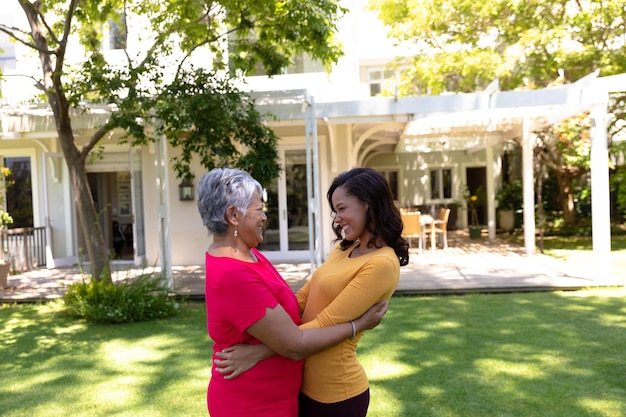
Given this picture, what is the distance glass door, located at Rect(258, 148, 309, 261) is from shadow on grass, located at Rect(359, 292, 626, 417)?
15.9ft

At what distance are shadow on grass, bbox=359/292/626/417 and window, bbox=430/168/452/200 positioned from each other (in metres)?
12.6

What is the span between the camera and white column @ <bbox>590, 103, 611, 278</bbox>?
8180 mm

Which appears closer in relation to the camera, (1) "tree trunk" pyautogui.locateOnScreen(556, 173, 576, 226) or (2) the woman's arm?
(2) the woman's arm

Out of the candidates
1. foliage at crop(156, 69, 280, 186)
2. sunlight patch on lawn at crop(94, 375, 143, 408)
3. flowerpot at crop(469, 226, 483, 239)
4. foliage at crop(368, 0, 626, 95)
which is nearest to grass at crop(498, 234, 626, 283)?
flowerpot at crop(469, 226, 483, 239)

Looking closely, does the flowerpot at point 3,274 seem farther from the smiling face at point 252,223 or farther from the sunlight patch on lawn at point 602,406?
the smiling face at point 252,223

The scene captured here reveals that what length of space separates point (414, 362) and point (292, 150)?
7.62 metres

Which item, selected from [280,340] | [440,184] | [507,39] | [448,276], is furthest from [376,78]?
[280,340]

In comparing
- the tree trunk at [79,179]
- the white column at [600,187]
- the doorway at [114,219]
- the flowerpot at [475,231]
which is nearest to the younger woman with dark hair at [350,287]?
the tree trunk at [79,179]

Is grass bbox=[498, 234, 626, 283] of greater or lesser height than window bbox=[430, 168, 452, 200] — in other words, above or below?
below

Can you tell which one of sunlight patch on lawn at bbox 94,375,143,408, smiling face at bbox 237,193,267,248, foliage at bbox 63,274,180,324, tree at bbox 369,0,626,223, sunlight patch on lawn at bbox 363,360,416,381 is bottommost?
sunlight patch on lawn at bbox 94,375,143,408

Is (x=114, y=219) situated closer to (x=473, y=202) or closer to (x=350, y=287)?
(x=473, y=202)

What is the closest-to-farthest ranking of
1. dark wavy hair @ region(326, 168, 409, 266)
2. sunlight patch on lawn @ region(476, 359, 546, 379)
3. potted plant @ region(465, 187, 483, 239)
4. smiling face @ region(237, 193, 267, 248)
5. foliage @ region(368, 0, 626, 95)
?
smiling face @ region(237, 193, 267, 248) → dark wavy hair @ region(326, 168, 409, 266) → sunlight patch on lawn @ region(476, 359, 546, 379) → foliage @ region(368, 0, 626, 95) → potted plant @ region(465, 187, 483, 239)

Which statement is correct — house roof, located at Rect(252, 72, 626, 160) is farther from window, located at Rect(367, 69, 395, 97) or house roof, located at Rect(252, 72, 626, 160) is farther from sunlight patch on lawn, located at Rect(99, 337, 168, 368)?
window, located at Rect(367, 69, 395, 97)

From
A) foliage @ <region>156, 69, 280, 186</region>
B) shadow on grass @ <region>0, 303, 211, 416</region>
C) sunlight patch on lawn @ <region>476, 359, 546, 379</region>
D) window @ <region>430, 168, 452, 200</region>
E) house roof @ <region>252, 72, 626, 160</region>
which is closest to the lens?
shadow on grass @ <region>0, 303, 211, 416</region>
